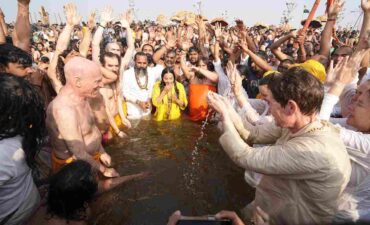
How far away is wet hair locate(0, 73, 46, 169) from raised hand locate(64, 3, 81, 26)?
122 inches

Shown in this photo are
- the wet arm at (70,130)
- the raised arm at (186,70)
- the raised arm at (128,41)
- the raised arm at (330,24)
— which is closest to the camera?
the wet arm at (70,130)

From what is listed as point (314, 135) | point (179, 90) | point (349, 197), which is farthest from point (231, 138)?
point (179, 90)

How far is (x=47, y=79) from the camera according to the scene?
4.76 m

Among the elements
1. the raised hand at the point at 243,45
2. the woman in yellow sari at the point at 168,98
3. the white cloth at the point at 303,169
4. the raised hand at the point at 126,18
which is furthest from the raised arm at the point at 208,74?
the white cloth at the point at 303,169

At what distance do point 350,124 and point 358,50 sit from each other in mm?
849

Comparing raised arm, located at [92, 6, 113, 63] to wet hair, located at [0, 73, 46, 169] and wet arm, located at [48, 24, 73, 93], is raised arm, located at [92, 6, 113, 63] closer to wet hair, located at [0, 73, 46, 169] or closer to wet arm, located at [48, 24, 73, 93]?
wet arm, located at [48, 24, 73, 93]

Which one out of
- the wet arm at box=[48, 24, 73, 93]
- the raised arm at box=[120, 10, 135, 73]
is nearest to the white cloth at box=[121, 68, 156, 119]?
the raised arm at box=[120, 10, 135, 73]

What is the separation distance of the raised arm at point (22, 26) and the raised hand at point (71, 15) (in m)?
0.91

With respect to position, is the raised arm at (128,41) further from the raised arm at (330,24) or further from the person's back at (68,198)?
the person's back at (68,198)

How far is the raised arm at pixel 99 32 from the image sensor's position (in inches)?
220

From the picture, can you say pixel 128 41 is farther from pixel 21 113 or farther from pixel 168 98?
pixel 21 113

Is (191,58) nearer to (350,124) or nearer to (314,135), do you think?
(350,124)

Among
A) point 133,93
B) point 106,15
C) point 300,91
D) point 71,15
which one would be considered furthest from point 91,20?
point 300,91

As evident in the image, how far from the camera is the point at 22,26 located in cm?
402
